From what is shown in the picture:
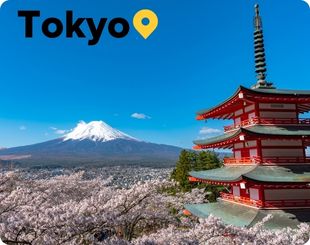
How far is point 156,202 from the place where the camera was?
15898 millimetres

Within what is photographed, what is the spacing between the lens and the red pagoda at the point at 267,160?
13.3 metres

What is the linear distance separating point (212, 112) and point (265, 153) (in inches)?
169

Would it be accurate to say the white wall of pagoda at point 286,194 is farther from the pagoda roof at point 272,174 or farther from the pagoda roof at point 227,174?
the pagoda roof at point 227,174

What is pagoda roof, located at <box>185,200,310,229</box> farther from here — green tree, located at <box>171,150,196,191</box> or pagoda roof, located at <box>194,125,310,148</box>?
green tree, located at <box>171,150,196,191</box>

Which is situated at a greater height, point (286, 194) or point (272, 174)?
point (272, 174)

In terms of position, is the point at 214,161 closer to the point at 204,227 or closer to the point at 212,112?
the point at 212,112

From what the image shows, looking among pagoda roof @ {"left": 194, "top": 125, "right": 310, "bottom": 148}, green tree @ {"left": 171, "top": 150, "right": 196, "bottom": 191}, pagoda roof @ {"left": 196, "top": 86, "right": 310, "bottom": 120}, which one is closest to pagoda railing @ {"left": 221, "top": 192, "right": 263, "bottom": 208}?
pagoda roof @ {"left": 194, "top": 125, "right": 310, "bottom": 148}

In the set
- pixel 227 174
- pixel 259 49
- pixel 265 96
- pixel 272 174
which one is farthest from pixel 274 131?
pixel 259 49

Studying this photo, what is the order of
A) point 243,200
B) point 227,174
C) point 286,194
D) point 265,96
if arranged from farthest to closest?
point 227,174
point 243,200
point 265,96
point 286,194

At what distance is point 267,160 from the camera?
47.2 ft

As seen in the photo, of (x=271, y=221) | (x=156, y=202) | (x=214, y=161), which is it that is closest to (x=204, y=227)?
(x=271, y=221)

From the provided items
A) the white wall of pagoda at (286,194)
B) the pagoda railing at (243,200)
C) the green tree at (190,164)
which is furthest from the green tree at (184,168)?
the white wall of pagoda at (286,194)

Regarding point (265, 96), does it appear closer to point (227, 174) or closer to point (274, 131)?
point (274, 131)

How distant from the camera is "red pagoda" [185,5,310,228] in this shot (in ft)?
43.7
